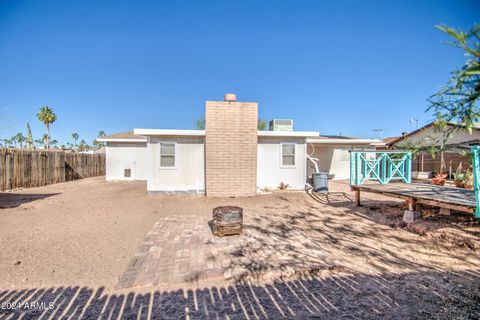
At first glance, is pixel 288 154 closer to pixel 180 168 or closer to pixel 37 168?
pixel 180 168

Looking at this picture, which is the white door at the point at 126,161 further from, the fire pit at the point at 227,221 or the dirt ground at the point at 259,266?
the fire pit at the point at 227,221

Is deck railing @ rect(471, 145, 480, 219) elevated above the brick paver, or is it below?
above

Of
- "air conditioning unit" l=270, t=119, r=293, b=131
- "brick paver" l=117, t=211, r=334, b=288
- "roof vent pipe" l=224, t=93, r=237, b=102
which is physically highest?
"roof vent pipe" l=224, t=93, r=237, b=102

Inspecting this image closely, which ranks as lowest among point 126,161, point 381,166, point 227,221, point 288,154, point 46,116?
point 227,221

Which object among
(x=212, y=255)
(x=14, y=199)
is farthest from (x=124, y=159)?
(x=212, y=255)

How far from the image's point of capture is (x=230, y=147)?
31.7 feet

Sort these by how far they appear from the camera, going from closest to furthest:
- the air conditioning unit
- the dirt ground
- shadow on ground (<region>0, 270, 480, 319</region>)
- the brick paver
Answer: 1. shadow on ground (<region>0, 270, 480, 319</region>)
2. the dirt ground
3. the brick paver
4. the air conditioning unit

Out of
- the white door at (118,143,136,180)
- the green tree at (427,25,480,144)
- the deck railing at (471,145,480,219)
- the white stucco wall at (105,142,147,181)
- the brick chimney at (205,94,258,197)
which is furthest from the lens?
the white door at (118,143,136,180)

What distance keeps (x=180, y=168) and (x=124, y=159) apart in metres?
7.50

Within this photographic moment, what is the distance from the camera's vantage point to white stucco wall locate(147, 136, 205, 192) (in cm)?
998

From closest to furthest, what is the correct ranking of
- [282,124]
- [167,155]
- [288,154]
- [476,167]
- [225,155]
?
[476,167]
[225,155]
[167,155]
[288,154]
[282,124]

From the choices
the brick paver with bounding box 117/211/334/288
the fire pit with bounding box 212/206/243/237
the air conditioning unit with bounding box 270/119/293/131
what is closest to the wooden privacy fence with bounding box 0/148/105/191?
the brick paver with bounding box 117/211/334/288

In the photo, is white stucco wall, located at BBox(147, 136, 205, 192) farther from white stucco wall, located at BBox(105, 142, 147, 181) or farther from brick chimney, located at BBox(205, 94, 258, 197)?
white stucco wall, located at BBox(105, 142, 147, 181)

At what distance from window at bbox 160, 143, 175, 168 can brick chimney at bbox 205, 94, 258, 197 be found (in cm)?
176
